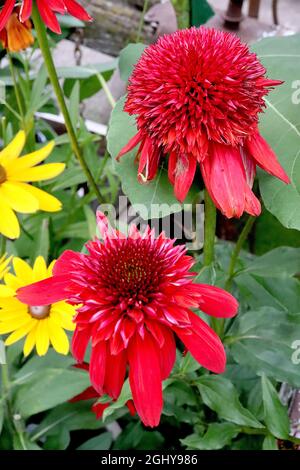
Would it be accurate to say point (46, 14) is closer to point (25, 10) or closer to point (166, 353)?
point (25, 10)

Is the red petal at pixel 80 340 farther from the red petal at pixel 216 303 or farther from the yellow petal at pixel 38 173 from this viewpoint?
the yellow petal at pixel 38 173

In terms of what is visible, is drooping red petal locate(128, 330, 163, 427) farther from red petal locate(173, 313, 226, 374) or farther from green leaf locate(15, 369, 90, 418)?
green leaf locate(15, 369, 90, 418)

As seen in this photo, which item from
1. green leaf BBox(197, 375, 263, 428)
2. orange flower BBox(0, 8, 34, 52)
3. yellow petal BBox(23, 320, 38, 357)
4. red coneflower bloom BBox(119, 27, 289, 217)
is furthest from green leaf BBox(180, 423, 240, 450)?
orange flower BBox(0, 8, 34, 52)

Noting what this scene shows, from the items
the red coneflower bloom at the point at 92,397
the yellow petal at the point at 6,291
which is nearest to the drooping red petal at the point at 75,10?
the yellow petal at the point at 6,291

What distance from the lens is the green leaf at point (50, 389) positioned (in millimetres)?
602

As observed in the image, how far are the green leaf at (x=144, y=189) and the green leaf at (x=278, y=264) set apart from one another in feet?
0.55

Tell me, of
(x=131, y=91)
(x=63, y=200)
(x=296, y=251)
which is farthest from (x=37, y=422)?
(x=131, y=91)

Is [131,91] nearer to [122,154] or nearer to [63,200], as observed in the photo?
[122,154]

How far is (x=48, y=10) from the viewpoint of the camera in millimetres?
447

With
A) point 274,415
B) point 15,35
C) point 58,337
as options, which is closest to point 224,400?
point 274,415

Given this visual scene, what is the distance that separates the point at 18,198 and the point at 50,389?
0.61 ft

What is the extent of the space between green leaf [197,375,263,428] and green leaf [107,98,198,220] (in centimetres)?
18
